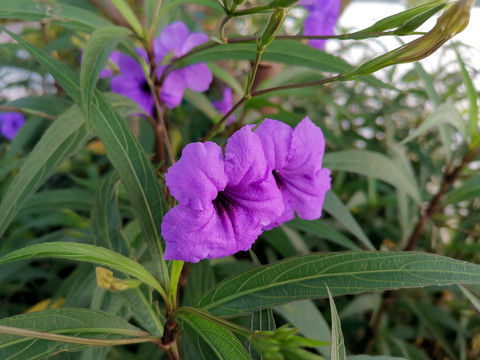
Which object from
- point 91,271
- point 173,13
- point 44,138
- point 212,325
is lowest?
point 212,325

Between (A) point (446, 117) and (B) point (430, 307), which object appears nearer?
(A) point (446, 117)

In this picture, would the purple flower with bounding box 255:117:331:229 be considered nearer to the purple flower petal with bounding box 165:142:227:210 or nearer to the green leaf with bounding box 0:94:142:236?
the purple flower petal with bounding box 165:142:227:210

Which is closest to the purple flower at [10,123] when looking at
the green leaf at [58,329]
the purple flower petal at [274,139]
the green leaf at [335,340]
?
the green leaf at [58,329]

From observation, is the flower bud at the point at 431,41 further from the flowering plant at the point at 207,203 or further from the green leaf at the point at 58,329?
the green leaf at the point at 58,329

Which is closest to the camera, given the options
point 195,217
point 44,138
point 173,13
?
point 195,217

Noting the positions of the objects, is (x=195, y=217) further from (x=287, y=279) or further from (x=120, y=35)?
(x=120, y=35)

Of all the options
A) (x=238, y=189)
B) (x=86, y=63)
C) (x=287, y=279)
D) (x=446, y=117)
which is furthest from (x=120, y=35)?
(x=446, y=117)
